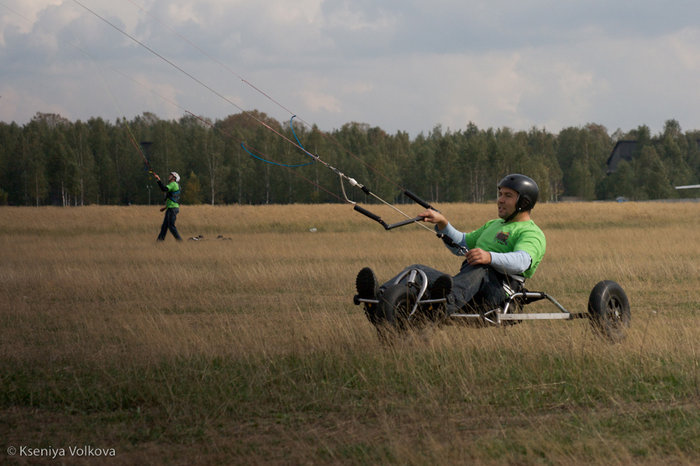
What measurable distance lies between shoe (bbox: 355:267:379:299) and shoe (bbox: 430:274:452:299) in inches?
19.4

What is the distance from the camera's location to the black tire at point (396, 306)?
270 inches

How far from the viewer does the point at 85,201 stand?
107 metres

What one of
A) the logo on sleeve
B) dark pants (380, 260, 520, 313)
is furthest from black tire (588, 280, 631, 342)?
the logo on sleeve

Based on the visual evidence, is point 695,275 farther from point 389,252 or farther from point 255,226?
point 255,226

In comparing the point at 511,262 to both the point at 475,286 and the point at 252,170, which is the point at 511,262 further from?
the point at 252,170

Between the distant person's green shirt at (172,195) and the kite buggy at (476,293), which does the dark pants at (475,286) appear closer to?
the kite buggy at (476,293)

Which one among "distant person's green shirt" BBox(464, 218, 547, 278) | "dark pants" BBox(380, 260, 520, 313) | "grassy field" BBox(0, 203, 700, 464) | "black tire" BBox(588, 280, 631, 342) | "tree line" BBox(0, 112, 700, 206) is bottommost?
"grassy field" BBox(0, 203, 700, 464)

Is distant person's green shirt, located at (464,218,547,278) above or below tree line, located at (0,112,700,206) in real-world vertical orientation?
below

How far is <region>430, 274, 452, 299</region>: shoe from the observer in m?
6.89

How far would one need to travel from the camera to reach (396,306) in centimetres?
691

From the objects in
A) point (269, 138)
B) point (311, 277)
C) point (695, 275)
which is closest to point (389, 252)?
point (311, 277)

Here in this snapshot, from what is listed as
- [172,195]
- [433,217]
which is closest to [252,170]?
[172,195]

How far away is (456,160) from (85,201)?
49379 millimetres

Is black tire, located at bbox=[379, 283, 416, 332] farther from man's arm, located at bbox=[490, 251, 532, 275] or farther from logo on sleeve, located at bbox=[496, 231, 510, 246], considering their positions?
logo on sleeve, located at bbox=[496, 231, 510, 246]
